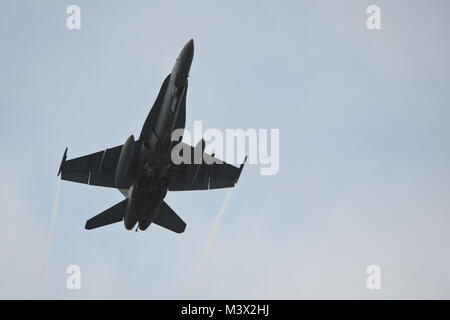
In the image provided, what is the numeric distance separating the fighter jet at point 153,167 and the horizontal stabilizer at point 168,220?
2400 millimetres

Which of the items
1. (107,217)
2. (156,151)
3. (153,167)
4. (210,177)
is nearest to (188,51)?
(156,151)

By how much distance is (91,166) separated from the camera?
28828 millimetres

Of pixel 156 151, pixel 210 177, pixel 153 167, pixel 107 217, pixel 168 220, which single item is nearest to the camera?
pixel 156 151

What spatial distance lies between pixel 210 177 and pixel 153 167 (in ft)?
15.5

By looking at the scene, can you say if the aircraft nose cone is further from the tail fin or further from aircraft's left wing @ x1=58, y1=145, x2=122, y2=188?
the tail fin

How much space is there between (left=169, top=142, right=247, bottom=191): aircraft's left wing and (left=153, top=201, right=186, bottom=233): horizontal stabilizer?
8.11 feet

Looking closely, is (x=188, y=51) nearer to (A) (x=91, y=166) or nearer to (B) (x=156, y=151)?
(B) (x=156, y=151)

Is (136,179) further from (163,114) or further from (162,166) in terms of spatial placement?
(163,114)

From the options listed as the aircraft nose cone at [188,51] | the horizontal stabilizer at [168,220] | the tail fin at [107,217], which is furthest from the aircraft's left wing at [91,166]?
the aircraft nose cone at [188,51]

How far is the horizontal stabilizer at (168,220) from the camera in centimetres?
3231

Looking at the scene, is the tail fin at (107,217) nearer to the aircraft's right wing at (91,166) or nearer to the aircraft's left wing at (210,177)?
the aircraft's right wing at (91,166)
